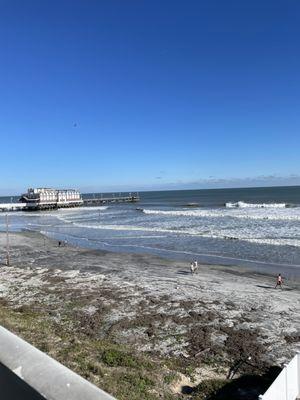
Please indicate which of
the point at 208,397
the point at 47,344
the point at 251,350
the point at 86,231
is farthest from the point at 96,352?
the point at 86,231

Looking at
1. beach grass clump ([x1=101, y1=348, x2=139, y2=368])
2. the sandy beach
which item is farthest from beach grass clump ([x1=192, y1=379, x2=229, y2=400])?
beach grass clump ([x1=101, y1=348, x2=139, y2=368])

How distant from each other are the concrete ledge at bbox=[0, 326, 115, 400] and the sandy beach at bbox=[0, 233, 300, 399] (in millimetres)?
5120

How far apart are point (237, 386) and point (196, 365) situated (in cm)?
143

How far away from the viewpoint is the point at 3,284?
19844 millimetres

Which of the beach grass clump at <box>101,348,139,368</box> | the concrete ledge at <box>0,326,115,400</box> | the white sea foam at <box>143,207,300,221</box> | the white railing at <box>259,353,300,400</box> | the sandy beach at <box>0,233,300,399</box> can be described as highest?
the concrete ledge at <box>0,326,115,400</box>

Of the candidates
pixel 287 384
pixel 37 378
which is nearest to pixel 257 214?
pixel 287 384

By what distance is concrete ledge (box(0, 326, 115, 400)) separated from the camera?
2377 millimetres

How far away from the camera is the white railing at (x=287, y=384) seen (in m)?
5.81

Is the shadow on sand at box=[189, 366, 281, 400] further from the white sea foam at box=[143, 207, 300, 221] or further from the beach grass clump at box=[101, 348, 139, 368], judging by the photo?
the white sea foam at box=[143, 207, 300, 221]

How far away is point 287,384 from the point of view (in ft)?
21.2

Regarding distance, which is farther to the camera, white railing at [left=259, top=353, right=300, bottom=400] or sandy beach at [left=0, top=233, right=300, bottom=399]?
sandy beach at [left=0, top=233, right=300, bottom=399]

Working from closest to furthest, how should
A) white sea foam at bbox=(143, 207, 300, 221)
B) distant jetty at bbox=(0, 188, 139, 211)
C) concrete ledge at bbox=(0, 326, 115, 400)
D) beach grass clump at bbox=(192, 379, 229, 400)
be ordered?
1. concrete ledge at bbox=(0, 326, 115, 400)
2. beach grass clump at bbox=(192, 379, 229, 400)
3. white sea foam at bbox=(143, 207, 300, 221)
4. distant jetty at bbox=(0, 188, 139, 211)

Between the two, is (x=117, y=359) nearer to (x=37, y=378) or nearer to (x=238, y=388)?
(x=238, y=388)

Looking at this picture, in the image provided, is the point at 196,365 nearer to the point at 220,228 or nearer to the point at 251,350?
the point at 251,350
